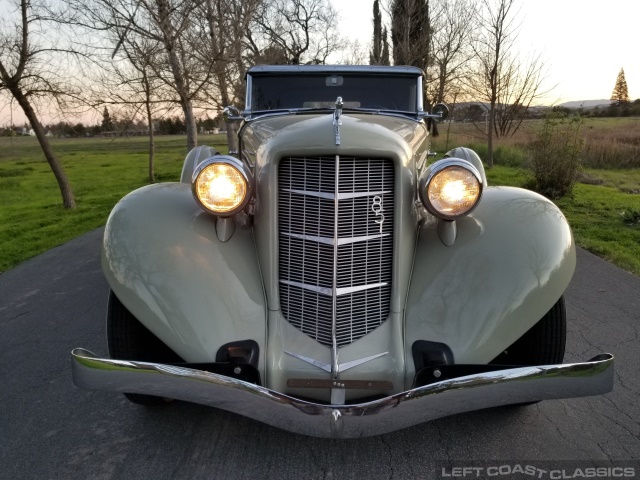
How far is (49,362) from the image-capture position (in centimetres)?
348

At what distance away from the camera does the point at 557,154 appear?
29.0 feet

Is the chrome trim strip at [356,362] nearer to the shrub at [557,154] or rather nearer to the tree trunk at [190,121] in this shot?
the shrub at [557,154]

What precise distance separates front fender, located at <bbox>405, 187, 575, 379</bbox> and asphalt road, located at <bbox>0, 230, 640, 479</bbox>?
1.72ft

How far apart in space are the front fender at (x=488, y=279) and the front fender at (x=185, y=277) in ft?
2.73

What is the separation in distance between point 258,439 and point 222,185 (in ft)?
4.40

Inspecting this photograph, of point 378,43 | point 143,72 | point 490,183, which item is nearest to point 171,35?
point 143,72

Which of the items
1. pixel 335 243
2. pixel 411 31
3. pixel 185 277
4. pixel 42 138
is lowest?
pixel 185 277

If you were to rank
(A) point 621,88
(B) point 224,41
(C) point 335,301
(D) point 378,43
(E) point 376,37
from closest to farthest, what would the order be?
(C) point 335,301 → (B) point 224,41 → (D) point 378,43 → (E) point 376,37 → (A) point 621,88

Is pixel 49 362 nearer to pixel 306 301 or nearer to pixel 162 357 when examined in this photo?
pixel 162 357

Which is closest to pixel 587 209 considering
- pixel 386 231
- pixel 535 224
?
pixel 535 224

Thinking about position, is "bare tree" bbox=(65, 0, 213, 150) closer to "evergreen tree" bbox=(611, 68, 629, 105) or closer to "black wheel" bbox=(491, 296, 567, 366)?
"black wheel" bbox=(491, 296, 567, 366)

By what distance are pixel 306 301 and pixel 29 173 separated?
2440 cm

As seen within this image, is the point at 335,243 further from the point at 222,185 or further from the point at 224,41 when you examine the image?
the point at 224,41

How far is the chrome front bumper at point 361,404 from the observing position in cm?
186
